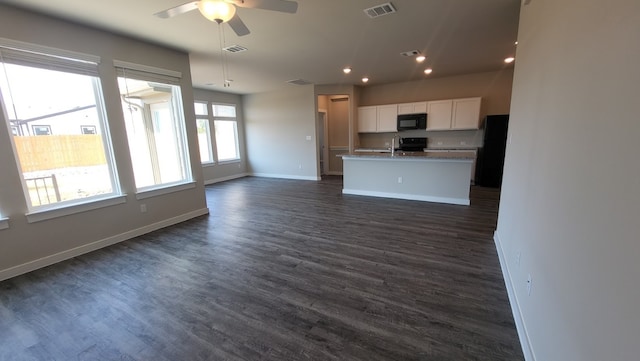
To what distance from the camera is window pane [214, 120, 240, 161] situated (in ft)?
26.0

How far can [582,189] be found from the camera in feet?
3.48

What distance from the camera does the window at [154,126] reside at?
11.7 feet

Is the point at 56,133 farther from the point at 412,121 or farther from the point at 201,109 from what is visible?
the point at 412,121

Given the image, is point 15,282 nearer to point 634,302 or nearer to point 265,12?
point 265,12

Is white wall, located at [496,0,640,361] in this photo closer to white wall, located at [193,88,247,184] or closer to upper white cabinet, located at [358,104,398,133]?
upper white cabinet, located at [358,104,398,133]

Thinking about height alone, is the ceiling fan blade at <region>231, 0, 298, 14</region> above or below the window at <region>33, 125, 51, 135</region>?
above

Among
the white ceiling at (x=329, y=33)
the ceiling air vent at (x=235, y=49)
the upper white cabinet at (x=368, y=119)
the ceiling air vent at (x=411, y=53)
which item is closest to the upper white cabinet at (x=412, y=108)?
the upper white cabinet at (x=368, y=119)

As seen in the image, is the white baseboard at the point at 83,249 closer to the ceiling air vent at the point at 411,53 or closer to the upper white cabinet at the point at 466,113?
the ceiling air vent at the point at 411,53

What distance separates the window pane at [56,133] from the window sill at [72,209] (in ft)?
0.36

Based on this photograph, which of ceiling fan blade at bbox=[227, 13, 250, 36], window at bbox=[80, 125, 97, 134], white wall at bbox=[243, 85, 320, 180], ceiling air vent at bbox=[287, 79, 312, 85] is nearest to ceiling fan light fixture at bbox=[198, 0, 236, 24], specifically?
ceiling fan blade at bbox=[227, 13, 250, 36]

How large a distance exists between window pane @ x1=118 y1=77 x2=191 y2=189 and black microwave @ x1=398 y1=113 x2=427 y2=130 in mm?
5282

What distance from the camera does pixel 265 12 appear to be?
9.10 ft

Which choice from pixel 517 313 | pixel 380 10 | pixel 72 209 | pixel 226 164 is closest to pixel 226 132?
pixel 226 164

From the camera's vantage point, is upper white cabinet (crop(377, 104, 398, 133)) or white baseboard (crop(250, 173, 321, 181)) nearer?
upper white cabinet (crop(377, 104, 398, 133))
